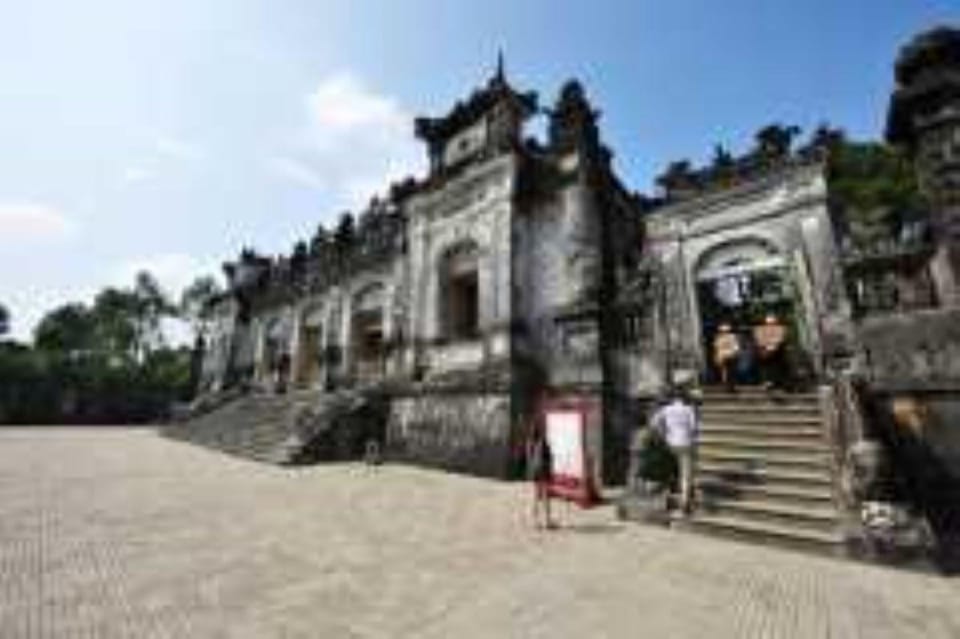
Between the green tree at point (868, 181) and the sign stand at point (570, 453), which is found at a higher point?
the green tree at point (868, 181)

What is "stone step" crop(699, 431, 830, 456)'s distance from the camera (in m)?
7.90

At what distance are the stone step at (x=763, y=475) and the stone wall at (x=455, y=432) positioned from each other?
4.77 metres

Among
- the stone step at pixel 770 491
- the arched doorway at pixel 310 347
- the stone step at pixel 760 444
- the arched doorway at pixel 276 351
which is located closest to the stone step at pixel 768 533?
the stone step at pixel 770 491

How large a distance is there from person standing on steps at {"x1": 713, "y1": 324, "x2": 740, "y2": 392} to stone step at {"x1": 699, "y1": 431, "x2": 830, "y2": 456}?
2.26m

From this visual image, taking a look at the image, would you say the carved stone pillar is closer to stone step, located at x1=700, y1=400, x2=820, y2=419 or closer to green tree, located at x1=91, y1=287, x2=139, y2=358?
stone step, located at x1=700, y1=400, x2=820, y2=419

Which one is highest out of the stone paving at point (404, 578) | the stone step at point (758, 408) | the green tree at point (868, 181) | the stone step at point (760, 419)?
the green tree at point (868, 181)

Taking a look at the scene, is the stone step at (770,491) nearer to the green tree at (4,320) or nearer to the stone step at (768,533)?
the stone step at (768,533)

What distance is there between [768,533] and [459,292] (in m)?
11.7

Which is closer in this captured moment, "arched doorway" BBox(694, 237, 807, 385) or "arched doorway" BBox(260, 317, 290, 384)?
"arched doorway" BBox(694, 237, 807, 385)

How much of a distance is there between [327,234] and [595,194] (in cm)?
1324

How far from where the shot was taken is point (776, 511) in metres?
6.79

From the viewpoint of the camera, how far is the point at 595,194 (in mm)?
13656

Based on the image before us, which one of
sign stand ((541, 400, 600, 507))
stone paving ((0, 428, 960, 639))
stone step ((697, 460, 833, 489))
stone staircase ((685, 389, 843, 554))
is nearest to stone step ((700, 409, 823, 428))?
stone staircase ((685, 389, 843, 554))

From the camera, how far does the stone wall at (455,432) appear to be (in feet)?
40.7
